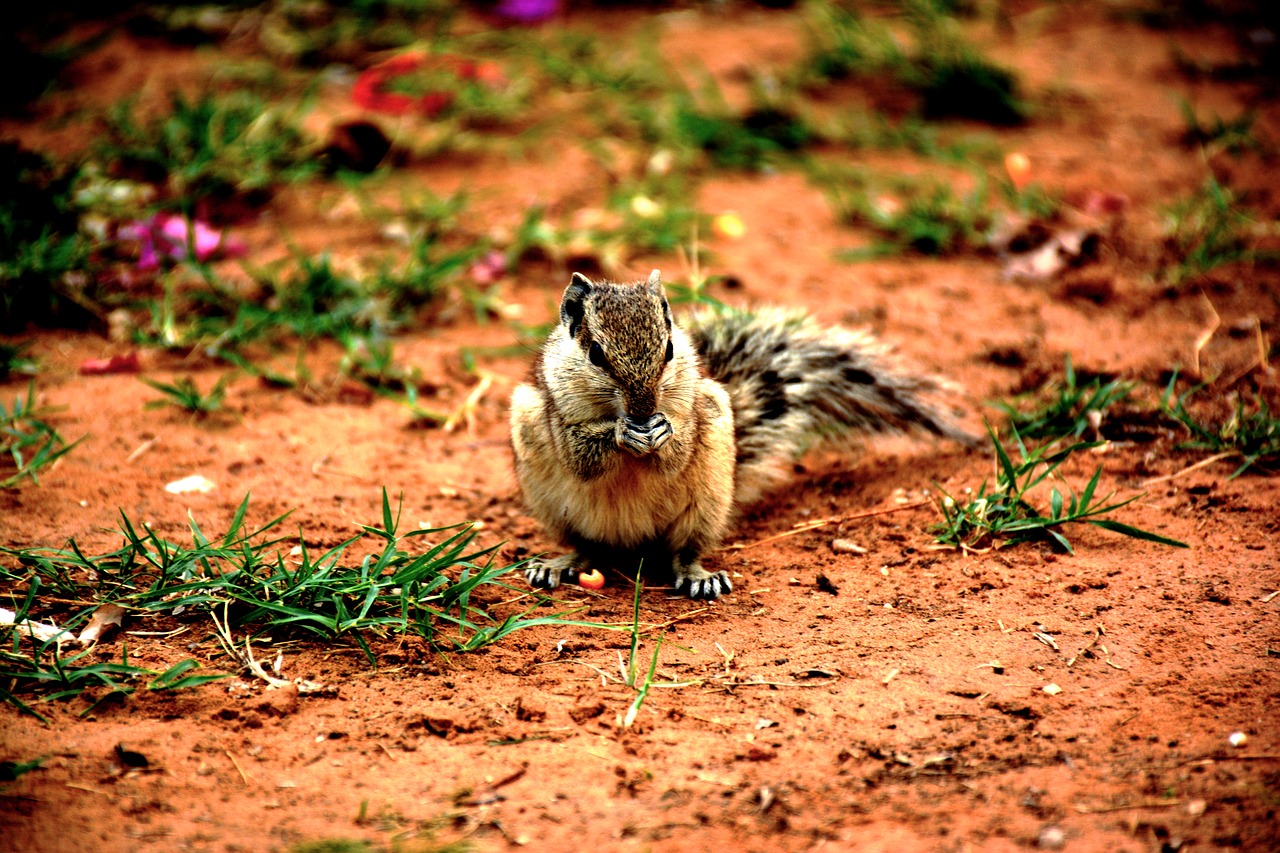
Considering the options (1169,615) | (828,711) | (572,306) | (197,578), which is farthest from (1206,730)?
Result: (197,578)

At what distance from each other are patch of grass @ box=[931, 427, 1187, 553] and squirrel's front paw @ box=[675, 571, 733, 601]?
0.72m

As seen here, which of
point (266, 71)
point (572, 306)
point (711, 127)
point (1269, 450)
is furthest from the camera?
point (266, 71)

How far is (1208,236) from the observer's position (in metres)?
5.11

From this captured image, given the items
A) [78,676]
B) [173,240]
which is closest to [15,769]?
[78,676]

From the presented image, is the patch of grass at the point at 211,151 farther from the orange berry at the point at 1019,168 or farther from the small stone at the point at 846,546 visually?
the orange berry at the point at 1019,168

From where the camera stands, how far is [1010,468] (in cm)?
347

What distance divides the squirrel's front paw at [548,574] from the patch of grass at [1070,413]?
1718 millimetres

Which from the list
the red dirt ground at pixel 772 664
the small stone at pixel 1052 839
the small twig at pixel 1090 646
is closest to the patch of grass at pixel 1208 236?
the red dirt ground at pixel 772 664

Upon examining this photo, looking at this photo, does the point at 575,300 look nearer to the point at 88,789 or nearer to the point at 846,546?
the point at 846,546

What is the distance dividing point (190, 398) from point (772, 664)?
8.56ft

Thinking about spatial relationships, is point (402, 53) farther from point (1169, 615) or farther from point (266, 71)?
point (1169, 615)

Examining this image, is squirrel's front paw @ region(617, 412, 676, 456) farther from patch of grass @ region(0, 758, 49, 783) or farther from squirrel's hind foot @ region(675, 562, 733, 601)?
patch of grass @ region(0, 758, 49, 783)

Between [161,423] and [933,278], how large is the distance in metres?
3.54

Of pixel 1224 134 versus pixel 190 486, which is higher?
pixel 1224 134
